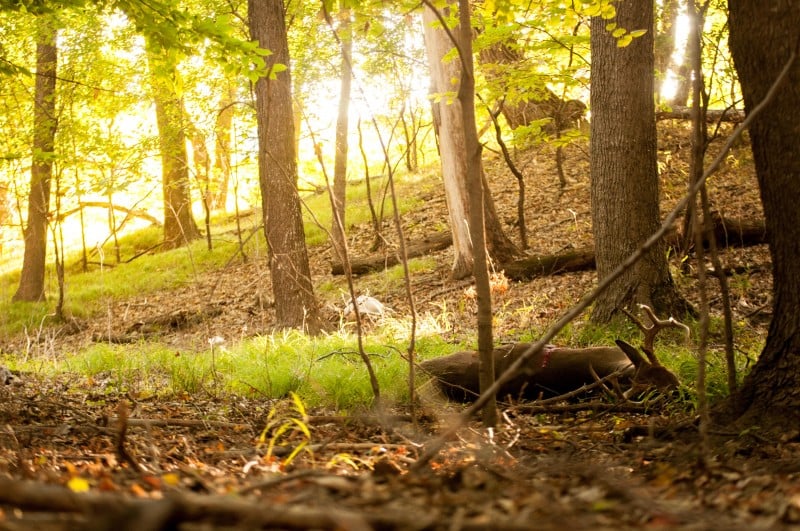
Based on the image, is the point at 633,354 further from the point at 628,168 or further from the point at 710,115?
the point at 710,115

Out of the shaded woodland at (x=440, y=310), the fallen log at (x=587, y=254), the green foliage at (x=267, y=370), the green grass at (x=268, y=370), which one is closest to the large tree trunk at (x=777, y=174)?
the shaded woodland at (x=440, y=310)

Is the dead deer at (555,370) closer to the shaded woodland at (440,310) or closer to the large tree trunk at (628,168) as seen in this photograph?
the shaded woodland at (440,310)

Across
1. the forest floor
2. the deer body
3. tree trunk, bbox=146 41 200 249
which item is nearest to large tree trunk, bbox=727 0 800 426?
the forest floor

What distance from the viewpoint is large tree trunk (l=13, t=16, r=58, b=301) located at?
44.3 ft

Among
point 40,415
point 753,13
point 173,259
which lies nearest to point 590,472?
point 753,13

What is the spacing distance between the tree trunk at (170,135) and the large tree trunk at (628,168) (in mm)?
4159

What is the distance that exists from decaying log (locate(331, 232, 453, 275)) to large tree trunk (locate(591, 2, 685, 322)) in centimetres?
667

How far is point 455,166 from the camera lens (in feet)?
36.6

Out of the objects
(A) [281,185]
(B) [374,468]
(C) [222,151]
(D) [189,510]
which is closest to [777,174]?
(B) [374,468]

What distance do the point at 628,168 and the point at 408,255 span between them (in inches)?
279

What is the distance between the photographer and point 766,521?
2049 millimetres

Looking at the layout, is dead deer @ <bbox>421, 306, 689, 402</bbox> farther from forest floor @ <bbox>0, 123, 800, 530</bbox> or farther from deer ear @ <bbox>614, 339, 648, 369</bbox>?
forest floor @ <bbox>0, 123, 800, 530</bbox>

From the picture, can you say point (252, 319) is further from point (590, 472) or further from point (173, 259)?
point (590, 472)

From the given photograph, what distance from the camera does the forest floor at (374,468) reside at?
1608 millimetres
